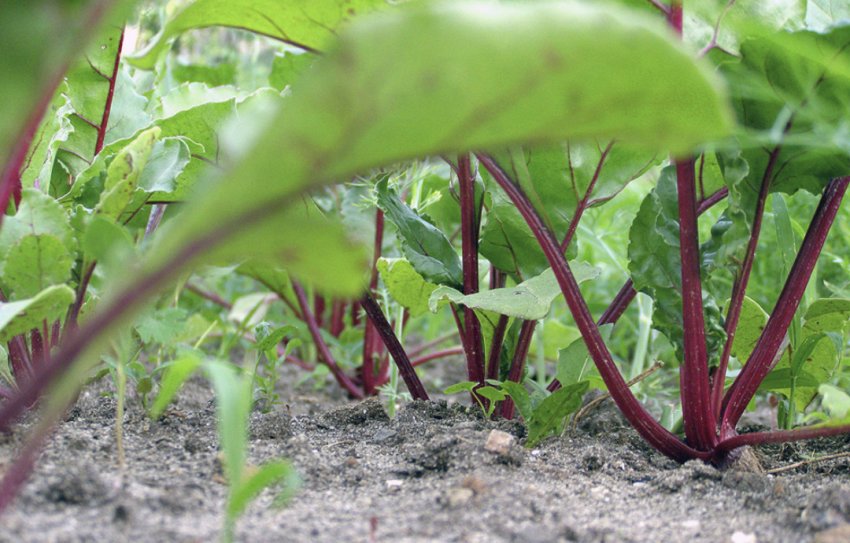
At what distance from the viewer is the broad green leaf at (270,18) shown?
0.83 metres

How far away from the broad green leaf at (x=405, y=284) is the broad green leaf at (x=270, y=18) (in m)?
0.38

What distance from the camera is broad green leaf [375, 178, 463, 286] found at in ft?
3.62

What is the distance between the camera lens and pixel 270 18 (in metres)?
0.88

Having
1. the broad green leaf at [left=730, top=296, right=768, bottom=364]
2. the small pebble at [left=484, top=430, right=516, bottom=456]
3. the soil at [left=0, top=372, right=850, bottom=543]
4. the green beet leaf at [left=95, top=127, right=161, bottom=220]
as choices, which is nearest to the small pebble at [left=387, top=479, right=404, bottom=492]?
the soil at [left=0, top=372, right=850, bottom=543]

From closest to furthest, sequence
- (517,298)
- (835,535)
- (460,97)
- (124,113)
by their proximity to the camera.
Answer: (460,97) < (835,535) < (517,298) < (124,113)

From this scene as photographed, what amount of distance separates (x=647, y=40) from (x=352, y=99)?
189mm

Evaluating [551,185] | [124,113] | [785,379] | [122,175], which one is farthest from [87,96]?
[785,379]

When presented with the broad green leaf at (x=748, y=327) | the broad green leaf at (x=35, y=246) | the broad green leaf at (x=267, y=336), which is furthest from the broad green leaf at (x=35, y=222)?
the broad green leaf at (x=748, y=327)

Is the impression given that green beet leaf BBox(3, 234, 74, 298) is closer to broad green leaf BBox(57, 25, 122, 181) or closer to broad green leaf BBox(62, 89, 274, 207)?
broad green leaf BBox(62, 89, 274, 207)

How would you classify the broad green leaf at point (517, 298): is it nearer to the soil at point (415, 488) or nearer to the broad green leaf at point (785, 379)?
the soil at point (415, 488)

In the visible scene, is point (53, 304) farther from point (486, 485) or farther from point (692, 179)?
point (692, 179)

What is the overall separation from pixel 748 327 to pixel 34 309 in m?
0.94

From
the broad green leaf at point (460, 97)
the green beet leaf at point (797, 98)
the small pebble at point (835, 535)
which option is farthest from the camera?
the green beet leaf at point (797, 98)

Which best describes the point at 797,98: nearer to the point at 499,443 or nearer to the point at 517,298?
the point at 517,298
